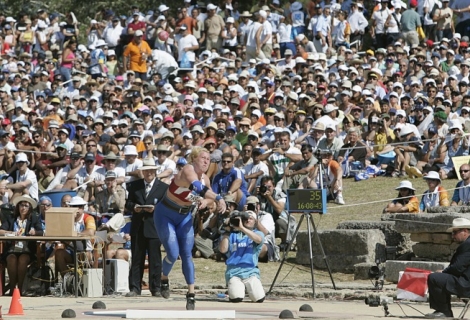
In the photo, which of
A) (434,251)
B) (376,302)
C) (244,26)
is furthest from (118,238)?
(244,26)

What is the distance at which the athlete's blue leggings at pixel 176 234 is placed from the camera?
13539mm

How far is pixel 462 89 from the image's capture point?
23.5 m

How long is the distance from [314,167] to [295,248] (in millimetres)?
1973

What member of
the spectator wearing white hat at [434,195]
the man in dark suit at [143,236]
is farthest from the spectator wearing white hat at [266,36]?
the man in dark suit at [143,236]

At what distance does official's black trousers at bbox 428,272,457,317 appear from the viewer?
12.5 metres

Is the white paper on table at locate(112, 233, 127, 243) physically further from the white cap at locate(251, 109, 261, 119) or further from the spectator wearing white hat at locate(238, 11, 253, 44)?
the spectator wearing white hat at locate(238, 11, 253, 44)

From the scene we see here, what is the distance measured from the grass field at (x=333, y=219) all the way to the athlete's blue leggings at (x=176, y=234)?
2386 millimetres

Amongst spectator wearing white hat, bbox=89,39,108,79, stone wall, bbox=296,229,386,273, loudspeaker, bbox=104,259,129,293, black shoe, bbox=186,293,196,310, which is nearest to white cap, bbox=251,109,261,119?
stone wall, bbox=296,229,386,273

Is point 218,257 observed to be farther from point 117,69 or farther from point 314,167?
point 117,69

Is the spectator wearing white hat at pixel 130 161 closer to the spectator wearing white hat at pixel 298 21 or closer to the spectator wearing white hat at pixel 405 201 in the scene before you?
the spectator wearing white hat at pixel 405 201

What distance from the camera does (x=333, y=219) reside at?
20.0 m

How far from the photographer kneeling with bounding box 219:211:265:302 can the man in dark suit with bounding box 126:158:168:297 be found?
4.00 feet

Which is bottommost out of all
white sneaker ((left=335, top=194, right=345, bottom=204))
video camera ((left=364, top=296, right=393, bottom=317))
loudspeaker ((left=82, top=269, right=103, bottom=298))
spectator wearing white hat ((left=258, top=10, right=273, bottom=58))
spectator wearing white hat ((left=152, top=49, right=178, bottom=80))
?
video camera ((left=364, top=296, right=393, bottom=317))

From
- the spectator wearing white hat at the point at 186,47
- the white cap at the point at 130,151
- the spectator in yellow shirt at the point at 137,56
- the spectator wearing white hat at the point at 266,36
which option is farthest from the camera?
the spectator wearing white hat at the point at 186,47
